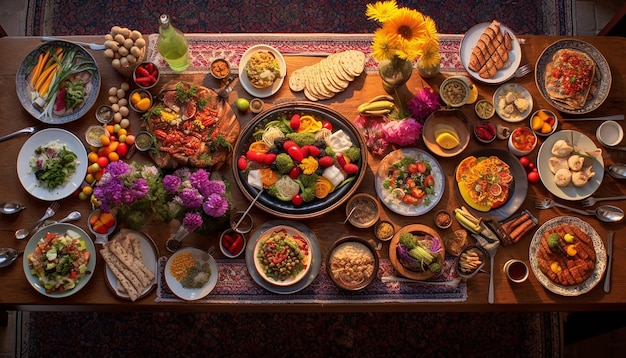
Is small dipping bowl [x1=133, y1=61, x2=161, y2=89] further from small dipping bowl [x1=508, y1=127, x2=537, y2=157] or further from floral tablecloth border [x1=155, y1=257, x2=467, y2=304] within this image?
small dipping bowl [x1=508, y1=127, x2=537, y2=157]

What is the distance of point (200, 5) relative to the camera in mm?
5094

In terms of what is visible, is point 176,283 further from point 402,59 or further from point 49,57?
point 402,59

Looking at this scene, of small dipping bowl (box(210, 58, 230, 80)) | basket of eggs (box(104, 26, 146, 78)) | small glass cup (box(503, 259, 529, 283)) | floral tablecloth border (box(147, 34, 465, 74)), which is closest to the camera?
small glass cup (box(503, 259, 529, 283))

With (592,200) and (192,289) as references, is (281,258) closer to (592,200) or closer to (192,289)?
(192,289)

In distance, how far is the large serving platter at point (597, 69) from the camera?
3588 millimetres

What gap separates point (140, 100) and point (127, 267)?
3.73ft

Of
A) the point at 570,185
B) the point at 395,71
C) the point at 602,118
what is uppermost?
the point at 395,71

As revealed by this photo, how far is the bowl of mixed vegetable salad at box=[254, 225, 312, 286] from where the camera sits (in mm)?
3236

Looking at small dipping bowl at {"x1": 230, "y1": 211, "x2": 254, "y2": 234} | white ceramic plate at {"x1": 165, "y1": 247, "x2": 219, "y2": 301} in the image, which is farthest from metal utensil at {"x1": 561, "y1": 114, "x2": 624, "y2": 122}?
white ceramic plate at {"x1": 165, "y1": 247, "x2": 219, "y2": 301}

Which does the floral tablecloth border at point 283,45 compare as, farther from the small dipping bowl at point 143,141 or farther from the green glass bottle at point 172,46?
the small dipping bowl at point 143,141

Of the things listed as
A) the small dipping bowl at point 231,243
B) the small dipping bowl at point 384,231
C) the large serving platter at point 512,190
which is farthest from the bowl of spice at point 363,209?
the small dipping bowl at point 231,243

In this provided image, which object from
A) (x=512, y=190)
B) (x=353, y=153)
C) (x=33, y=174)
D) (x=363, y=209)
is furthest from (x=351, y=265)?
(x=33, y=174)

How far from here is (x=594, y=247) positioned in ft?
11.2

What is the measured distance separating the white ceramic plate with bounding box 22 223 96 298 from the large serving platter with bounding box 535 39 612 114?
3297 mm
